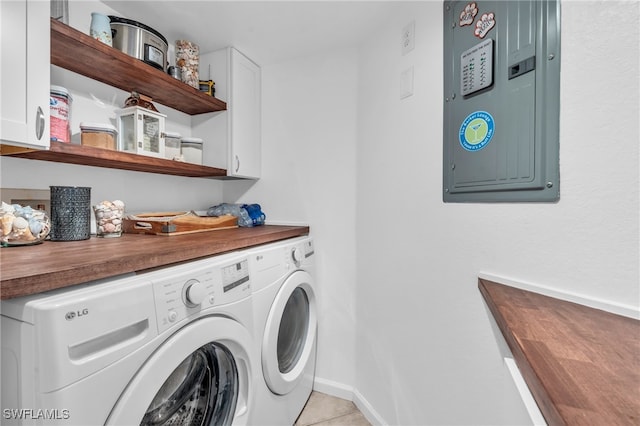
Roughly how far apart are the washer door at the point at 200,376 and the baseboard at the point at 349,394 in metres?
0.83

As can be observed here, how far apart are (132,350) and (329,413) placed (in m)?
1.35

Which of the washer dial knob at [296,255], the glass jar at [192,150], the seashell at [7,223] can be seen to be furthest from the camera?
the glass jar at [192,150]

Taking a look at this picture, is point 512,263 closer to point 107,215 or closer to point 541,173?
point 541,173

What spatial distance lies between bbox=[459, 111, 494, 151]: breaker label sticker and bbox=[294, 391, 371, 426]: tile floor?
1514mm

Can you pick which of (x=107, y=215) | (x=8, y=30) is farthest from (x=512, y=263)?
(x=8, y=30)

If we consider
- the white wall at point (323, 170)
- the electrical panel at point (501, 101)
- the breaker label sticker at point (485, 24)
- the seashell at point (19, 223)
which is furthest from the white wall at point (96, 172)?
the breaker label sticker at point (485, 24)

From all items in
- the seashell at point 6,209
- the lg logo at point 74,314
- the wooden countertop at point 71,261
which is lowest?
the lg logo at point 74,314

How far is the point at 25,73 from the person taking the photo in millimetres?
880

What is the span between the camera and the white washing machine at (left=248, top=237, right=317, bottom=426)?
117 centimetres

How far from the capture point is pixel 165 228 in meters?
1.28

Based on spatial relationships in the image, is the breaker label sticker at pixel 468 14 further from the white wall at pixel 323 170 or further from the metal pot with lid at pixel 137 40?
the metal pot with lid at pixel 137 40

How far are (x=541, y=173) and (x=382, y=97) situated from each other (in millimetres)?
874

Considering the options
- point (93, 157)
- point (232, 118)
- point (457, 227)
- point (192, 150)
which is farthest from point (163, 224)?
point (457, 227)

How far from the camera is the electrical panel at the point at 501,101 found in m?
0.80
